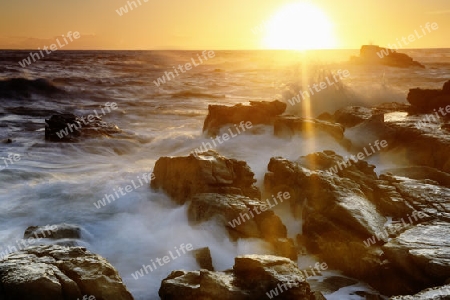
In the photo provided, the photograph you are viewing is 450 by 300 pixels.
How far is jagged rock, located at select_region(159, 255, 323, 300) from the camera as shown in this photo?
531 centimetres

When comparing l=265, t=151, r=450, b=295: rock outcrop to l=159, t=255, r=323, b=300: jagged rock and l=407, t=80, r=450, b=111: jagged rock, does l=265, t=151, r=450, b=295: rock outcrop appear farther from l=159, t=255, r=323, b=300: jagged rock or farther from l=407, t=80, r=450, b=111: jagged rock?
l=407, t=80, r=450, b=111: jagged rock

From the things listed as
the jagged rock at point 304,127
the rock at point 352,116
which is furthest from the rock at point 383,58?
the jagged rock at point 304,127

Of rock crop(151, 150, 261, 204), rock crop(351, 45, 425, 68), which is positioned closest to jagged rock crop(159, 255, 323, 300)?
rock crop(151, 150, 261, 204)

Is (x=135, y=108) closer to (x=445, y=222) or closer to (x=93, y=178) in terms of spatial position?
(x=93, y=178)

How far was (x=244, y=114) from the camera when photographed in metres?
15.7

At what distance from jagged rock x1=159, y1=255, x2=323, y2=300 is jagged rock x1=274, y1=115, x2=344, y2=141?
26.1 ft

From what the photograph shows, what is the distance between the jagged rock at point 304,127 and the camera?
43.2ft

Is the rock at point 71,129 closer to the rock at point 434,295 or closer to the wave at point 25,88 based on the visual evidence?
the rock at point 434,295

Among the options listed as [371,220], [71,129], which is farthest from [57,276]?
[71,129]

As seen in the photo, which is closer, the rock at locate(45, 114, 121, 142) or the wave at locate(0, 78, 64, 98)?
the rock at locate(45, 114, 121, 142)

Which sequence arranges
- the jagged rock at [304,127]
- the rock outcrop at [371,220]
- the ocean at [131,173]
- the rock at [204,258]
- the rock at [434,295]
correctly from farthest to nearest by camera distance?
the jagged rock at [304,127] → the ocean at [131,173] → the rock at [204,258] → the rock outcrop at [371,220] → the rock at [434,295]

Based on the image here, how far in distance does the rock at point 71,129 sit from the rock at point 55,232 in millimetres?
8495

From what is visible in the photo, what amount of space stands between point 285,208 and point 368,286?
9.07 feet

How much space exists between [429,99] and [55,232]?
15.0 m
